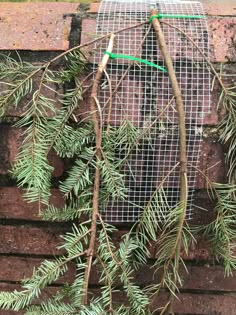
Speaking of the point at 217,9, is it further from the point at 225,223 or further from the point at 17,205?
the point at 17,205

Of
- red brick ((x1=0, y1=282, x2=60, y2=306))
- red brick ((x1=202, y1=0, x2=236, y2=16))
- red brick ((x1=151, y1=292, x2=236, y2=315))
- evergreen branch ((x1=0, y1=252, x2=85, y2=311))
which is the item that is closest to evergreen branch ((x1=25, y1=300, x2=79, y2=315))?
evergreen branch ((x1=0, y1=252, x2=85, y2=311))

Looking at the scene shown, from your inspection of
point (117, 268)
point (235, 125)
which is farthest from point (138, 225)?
point (235, 125)

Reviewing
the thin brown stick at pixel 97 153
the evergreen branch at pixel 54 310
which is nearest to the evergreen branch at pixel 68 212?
the thin brown stick at pixel 97 153

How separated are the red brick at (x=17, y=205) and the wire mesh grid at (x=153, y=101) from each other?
0.30 feet

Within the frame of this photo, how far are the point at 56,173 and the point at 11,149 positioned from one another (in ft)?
0.26

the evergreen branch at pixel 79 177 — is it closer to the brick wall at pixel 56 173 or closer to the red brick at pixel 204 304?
the brick wall at pixel 56 173

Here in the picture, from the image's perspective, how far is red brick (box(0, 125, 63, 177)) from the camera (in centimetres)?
77

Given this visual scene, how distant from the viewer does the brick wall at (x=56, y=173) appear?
0.77 meters

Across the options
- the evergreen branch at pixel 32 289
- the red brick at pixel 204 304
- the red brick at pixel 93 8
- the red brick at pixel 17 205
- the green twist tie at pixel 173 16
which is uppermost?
the green twist tie at pixel 173 16

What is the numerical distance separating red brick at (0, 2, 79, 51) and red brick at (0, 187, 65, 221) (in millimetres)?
231

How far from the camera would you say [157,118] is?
2.40 feet

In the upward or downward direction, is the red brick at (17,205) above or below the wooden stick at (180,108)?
below

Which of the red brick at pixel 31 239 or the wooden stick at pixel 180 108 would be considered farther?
the red brick at pixel 31 239

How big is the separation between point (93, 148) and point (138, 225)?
5.5 inches
